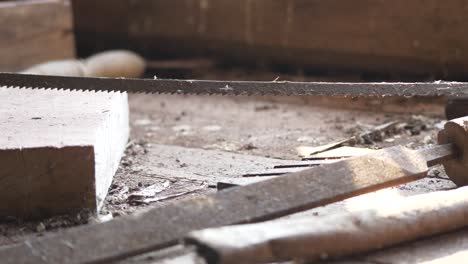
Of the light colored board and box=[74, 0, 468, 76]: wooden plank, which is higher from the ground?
box=[74, 0, 468, 76]: wooden plank

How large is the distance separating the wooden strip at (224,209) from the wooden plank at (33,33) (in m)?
3.34

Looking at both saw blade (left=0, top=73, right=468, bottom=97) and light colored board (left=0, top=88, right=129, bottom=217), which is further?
saw blade (left=0, top=73, right=468, bottom=97)

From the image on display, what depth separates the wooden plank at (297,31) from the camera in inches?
185

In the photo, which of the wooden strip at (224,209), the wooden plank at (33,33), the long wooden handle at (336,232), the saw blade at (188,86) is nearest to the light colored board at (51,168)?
the saw blade at (188,86)

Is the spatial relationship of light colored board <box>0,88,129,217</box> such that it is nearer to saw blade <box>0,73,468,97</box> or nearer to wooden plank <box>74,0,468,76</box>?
saw blade <box>0,73,468,97</box>

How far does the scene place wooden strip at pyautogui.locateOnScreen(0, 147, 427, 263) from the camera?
205 centimetres

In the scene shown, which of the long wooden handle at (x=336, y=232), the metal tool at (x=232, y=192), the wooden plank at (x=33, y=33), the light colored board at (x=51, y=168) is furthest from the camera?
the wooden plank at (x=33, y=33)

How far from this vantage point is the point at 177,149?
11.9 ft

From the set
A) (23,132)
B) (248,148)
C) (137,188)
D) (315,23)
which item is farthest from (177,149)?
(315,23)

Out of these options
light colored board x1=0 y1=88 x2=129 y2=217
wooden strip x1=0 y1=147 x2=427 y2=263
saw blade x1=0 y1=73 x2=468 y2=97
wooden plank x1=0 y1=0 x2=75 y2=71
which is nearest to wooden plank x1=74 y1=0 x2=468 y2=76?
wooden plank x1=0 y1=0 x2=75 y2=71

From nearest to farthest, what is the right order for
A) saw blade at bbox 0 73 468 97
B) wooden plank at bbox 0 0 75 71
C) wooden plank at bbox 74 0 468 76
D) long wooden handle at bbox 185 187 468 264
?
long wooden handle at bbox 185 187 468 264, saw blade at bbox 0 73 468 97, wooden plank at bbox 74 0 468 76, wooden plank at bbox 0 0 75 71

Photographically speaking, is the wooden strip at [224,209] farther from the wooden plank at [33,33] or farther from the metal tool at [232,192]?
the wooden plank at [33,33]

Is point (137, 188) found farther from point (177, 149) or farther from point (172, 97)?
point (172, 97)

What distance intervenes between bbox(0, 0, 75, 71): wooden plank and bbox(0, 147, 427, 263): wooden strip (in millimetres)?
3342
